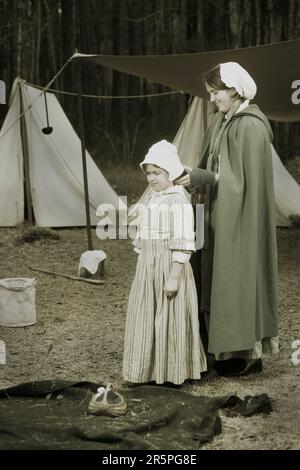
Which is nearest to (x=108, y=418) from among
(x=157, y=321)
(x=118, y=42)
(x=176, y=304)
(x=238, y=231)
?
(x=157, y=321)

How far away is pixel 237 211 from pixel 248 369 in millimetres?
854

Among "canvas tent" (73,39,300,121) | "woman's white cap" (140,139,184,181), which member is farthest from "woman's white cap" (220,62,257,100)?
"canvas tent" (73,39,300,121)

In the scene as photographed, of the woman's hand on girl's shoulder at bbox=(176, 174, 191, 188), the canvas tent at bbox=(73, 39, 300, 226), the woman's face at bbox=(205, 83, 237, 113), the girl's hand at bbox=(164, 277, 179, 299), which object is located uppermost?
the canvas tent at bbox=(73, 39, 300, 226)

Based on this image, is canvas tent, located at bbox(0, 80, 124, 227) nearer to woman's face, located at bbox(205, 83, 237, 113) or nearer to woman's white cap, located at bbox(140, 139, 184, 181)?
woman's face, located at bbox(205, 83, 237, 113)

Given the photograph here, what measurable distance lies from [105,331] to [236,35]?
8775mm

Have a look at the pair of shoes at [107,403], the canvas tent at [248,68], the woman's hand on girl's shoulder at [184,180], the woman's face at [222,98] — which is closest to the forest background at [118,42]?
the canvas tent at [248,68]

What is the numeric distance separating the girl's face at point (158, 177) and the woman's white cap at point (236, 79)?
55 cm

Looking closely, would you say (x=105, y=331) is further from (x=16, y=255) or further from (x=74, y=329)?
(x=16, y=255)

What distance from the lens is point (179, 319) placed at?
3.50m

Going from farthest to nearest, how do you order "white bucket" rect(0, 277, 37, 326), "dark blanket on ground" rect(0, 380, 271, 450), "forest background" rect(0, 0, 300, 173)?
1. "forest background" rect(0, 0, 300, 173)
2. "white bucket" rect(0, 277, 37, 326)
3. "dark blanket on ground" rect(0, 380, 271, 450)

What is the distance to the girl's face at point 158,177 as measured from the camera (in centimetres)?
342

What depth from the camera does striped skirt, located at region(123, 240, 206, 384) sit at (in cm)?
349

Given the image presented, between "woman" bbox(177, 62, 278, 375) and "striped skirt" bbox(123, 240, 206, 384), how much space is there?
156 mm
